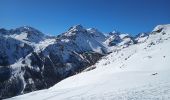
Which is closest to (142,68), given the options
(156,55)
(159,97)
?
(156,55)

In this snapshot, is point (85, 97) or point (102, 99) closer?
point (102, 99)

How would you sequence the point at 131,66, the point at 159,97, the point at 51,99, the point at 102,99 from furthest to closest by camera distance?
the point at 131,66 → the point at 51,99 → the point at 102,99 → the point at 159,97

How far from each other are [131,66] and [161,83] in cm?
2164

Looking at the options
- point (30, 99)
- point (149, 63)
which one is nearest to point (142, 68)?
point (149, 63)

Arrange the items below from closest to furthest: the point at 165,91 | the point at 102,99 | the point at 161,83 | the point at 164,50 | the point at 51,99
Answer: the point at 165,91 < the point at 102,99 < the point at 161,83 < the point at 51,99 < the point at 164,50

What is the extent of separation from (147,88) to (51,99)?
12.4 metres

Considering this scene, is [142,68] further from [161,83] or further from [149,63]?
[161,83]

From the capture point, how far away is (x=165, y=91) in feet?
80.5

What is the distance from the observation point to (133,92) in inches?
1045

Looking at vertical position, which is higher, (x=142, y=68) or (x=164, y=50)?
(x=164, y=50)

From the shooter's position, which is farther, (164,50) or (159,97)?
(164,50)

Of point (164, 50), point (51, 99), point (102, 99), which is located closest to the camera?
point (102, 99)

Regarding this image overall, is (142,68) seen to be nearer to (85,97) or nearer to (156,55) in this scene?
(156,55)

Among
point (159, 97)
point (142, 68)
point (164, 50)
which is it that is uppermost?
point (164, 50)
